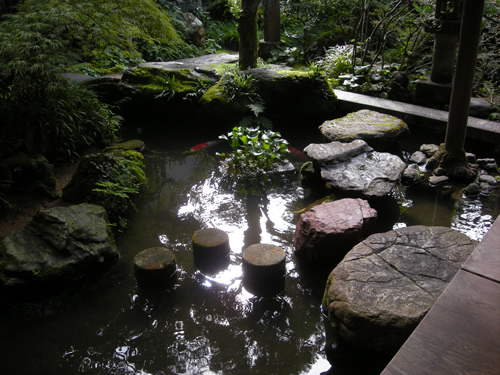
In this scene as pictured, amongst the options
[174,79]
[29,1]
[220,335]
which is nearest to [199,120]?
[174,79]

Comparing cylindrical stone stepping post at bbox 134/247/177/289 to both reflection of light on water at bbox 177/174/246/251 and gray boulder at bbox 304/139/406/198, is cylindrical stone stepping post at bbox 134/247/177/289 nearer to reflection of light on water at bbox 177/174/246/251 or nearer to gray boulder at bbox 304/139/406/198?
reflection of light on water at bbox 177/174/246/251

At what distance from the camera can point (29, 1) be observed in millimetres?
6230

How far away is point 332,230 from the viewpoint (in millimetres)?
3604

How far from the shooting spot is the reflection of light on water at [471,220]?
13.3 ft

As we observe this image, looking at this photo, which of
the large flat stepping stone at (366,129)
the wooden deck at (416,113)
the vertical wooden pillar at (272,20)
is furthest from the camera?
the vertical wooden pillar at (272,20)

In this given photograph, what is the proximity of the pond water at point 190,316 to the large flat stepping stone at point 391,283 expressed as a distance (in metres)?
0.28

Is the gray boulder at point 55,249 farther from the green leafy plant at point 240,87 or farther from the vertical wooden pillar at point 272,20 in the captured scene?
the vertical wooden pillar at point 272,20

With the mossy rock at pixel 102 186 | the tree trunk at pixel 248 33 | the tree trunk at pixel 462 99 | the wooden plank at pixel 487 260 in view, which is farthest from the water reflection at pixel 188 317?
the tree trunk at pixel 248 33

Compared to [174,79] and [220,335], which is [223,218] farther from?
[174,79]

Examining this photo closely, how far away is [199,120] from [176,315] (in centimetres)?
484

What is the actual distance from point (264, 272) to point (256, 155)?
7.85 feet

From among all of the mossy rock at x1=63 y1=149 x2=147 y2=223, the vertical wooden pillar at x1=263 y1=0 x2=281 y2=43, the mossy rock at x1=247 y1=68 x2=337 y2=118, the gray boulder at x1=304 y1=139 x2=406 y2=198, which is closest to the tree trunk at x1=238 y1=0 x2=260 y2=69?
the mossy rock at x1=247 y1=68 x2=337 y2=118

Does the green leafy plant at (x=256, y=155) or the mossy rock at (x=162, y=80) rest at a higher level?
the mossy rock at (x=162, y=80)

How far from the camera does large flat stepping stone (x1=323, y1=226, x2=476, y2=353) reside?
8.31 ft
